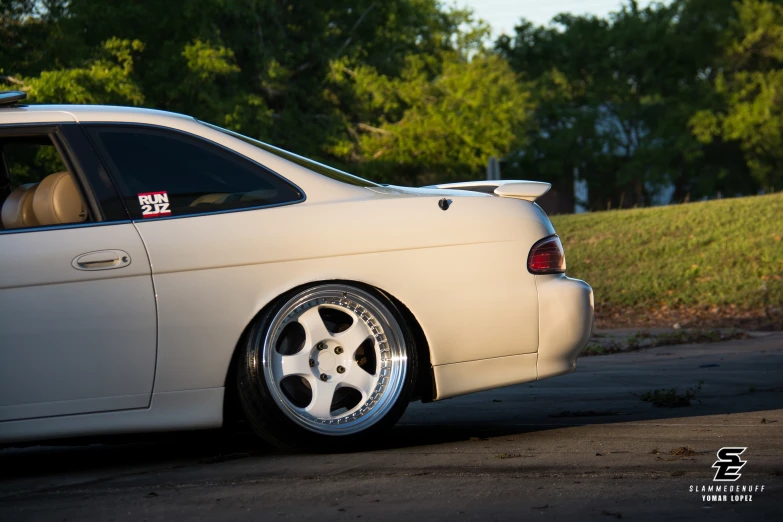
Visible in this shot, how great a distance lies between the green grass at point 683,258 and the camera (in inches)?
548

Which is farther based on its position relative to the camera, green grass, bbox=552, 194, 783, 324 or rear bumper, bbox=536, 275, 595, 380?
green grass, bbox=552, 194, 783, 324

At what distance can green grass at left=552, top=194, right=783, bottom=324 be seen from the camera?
13.9m

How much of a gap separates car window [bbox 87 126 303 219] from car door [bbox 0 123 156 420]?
17 centimetres

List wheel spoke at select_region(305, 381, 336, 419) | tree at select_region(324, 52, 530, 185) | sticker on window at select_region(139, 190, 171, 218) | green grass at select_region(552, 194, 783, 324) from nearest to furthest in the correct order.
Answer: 1. sticker on window at select_region(139, 190, 171, 218)
2. wheel spoke at select_region(305, 381, 336, 419)
3. green grass at select_region(552, 194, 783, 324)
4. tree at select_region(324, 52, 530, 185)

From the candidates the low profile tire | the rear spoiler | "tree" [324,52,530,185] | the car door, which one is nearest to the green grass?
the rear spoiler

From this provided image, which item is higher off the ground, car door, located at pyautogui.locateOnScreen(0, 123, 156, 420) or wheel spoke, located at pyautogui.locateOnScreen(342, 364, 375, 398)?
car door, located at pyautogui.locateOnScreen(0, 123, 156, 420)

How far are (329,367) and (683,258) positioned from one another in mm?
11482

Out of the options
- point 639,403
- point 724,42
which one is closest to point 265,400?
point 639,403

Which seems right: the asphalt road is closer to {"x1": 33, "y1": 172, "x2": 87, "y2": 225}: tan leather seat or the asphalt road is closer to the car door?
the car door

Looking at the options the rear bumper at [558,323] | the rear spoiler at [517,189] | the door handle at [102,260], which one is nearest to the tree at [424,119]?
the rear spoiler at [517,189]

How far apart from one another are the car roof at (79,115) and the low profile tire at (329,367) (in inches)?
40.6

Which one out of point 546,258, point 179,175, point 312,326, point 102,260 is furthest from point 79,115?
point 546,258

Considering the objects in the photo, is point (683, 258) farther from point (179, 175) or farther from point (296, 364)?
point (179, 175)

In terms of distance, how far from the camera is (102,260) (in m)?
5.00
